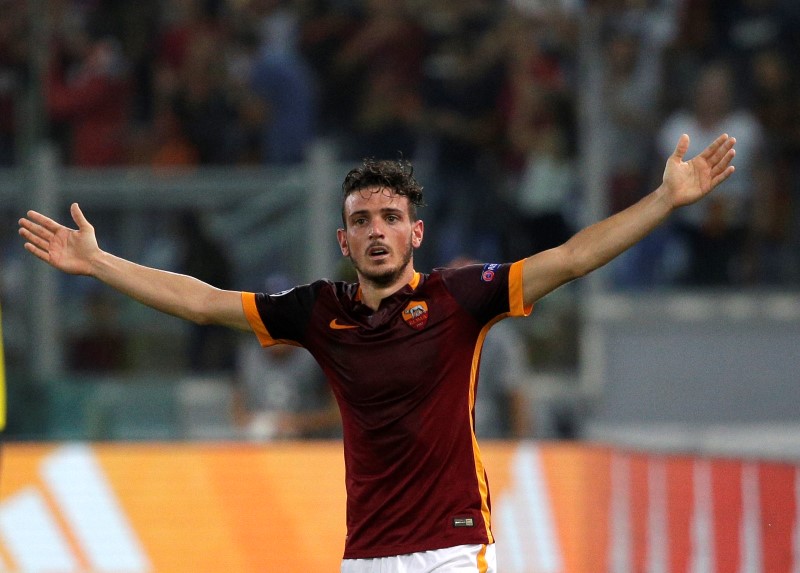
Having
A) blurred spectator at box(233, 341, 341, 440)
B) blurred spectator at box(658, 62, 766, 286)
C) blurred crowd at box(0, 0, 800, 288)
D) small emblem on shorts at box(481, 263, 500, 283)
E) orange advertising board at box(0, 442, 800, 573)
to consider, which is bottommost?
orange advertising board at box(0, 442, 800, 573)

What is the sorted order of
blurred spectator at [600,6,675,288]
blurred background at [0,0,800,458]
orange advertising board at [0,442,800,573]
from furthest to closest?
blurred spectator at [600,6,675,288] → blurred background at [0,0,800,458] → orange advertising board at [0,442,800,573]

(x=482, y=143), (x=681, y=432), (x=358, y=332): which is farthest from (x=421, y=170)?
(x=358, y=332)

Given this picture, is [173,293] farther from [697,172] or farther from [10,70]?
[10,70]

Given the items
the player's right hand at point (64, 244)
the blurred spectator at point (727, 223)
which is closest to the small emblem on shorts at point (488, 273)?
the player's right hand at point (64, 244)

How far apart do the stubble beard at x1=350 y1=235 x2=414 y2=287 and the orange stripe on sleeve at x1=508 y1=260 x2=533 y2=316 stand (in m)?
0.35

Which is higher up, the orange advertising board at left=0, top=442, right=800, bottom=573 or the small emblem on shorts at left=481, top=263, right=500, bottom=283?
the small emblem on shorts at left=481, top=263, right=500, bottom=283

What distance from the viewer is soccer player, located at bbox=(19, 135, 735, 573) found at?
452cm

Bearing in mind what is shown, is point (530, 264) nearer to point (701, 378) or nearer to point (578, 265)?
point (578, 265)

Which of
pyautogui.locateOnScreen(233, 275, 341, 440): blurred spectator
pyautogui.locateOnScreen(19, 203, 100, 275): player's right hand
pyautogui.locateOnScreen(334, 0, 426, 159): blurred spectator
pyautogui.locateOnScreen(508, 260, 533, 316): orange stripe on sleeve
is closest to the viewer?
pyautogui.locateOnScreen(508, 260, 533, 316): orange stripe on sleeve

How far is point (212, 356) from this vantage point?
10.4 metres

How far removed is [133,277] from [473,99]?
653 centimetres

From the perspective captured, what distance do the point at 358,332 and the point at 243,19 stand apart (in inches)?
308

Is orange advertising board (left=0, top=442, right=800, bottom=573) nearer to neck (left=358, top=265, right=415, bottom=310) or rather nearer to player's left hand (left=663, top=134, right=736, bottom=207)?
neck (left=358, top=265, right=415, bottom=310)

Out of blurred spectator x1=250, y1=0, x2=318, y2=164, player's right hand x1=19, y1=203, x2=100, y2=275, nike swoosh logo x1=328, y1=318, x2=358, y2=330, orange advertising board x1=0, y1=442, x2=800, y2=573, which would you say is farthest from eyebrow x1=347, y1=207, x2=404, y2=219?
blurred spectator x1=250, y1=0, x2=318, y2=164
